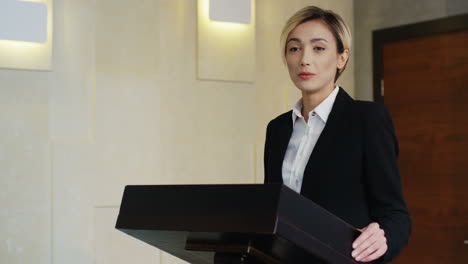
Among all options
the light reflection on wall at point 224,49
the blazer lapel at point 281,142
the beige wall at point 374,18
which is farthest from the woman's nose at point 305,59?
the beige wall at point 374,18

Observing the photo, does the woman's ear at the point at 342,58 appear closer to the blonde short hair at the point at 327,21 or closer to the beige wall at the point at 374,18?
the blonde short hair at the point at 327,21

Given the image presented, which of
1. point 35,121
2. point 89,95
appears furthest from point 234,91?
point 35,121

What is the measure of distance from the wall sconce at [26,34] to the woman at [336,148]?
95.4 inches

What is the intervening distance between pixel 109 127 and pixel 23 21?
76 centimetres

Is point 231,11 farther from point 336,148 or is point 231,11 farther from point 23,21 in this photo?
point 336,148

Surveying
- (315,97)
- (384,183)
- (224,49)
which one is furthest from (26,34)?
(384,183)

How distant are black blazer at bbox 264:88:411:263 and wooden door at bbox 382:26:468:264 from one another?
2986mm

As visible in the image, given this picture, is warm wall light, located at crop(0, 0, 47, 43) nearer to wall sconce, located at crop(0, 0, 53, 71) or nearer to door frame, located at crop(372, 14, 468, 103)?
wall sconce, located at crop(0, 0, 53, 71)

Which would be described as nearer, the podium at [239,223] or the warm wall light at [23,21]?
the podium at [239,223]

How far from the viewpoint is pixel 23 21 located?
11.9 ft

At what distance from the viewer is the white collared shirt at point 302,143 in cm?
145

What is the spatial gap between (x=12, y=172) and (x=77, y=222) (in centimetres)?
46

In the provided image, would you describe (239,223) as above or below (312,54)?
below

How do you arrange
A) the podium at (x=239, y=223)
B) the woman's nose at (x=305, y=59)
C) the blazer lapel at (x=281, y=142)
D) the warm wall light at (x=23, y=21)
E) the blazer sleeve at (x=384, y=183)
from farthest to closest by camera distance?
1. the warm wall light at (x=23, y=21)
2. the blazer lapel at (x=281, y=142)
3. the woman's nose at (x=305, y=59)
4. the blazer sleeve at (x=384, y=183)
5. the podium at (x=239, y=223)
